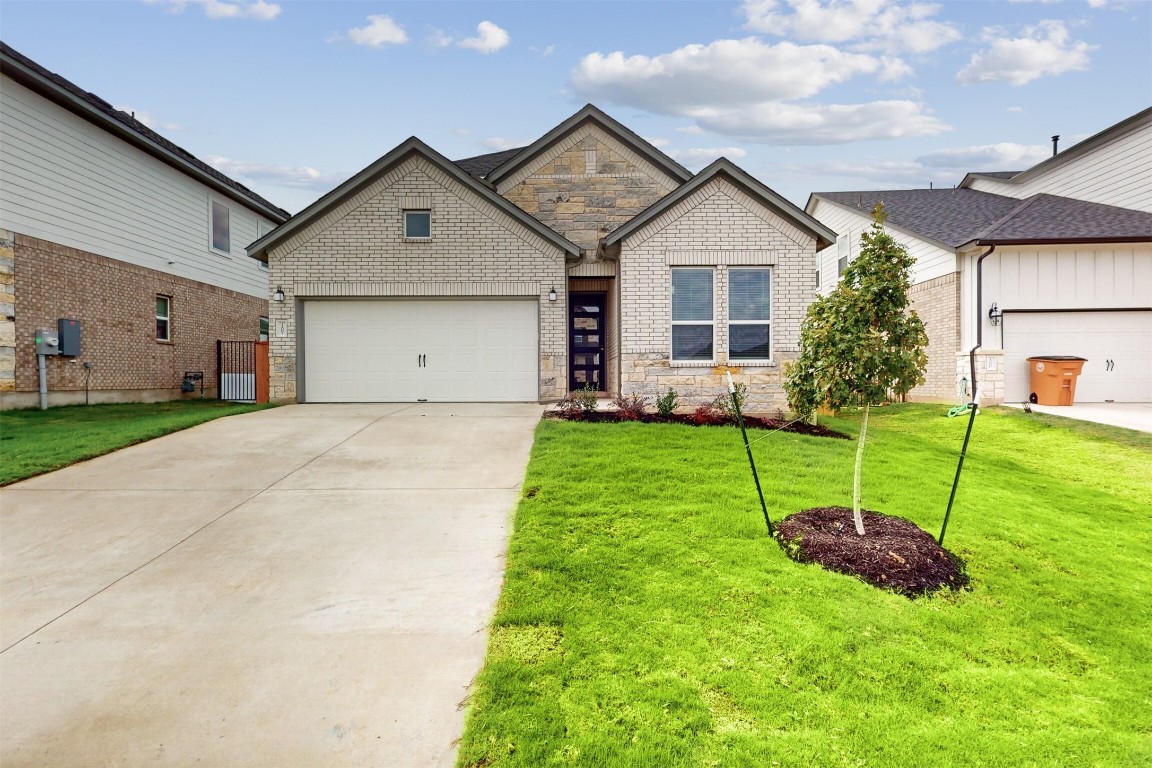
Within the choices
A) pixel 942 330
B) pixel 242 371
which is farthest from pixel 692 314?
pixel 242 371

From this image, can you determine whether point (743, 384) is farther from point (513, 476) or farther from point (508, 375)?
point (513, 476)

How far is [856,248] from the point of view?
2152 cm

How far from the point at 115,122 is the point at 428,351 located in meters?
9.55

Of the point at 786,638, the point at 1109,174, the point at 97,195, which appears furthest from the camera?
the point at 1109,174

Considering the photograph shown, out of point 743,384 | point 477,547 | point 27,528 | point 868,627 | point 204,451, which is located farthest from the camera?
point 743,384

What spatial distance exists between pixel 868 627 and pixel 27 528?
7.45 meters

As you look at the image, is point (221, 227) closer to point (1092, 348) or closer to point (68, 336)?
point (68, 336)

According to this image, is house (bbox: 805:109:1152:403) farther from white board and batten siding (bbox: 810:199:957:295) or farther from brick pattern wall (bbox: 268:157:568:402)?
brick pattern wall (bbox: 268:157:568:402)

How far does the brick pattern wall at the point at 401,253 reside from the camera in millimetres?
13648

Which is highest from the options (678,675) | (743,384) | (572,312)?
(572,312)

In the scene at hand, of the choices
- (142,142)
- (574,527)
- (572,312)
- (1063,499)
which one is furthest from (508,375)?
(142,142)

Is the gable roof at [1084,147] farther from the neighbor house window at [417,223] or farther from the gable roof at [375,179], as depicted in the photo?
the neighbor house window at [417,223]

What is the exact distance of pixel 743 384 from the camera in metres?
13.1

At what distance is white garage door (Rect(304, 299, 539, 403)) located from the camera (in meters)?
14.0
